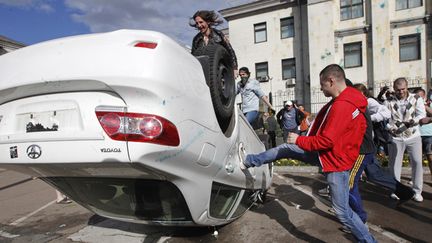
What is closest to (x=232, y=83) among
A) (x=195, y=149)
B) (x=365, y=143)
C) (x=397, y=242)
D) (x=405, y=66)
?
(x=195, y=149)

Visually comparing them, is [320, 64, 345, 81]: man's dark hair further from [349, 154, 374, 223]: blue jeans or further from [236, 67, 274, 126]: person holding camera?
[236, 67, 274, 126]: person holding camera

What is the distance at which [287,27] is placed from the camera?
25.7 meters

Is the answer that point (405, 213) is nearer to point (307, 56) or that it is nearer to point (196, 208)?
point (196, 208)

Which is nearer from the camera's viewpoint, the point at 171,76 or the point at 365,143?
the point at 171,76

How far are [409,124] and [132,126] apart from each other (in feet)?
13.5

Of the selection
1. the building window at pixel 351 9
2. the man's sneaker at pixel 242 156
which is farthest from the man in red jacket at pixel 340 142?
the building window at pixel 351 9

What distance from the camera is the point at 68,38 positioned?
2.28 meters

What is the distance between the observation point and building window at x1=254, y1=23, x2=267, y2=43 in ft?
87.1

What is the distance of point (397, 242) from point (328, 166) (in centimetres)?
123

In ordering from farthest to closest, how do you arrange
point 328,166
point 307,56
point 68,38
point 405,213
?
1. point 307,56
2. point 405,213
3. point 328,166
4. point 68,38

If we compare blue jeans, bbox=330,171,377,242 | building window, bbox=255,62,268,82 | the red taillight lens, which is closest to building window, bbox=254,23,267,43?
building window, bbox=255,62,268,82

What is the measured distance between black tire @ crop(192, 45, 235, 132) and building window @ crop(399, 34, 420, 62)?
22098mm

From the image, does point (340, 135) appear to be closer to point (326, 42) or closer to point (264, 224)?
point (264, 224)

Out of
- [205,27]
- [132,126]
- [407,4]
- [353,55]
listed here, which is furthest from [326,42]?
[132,126]
